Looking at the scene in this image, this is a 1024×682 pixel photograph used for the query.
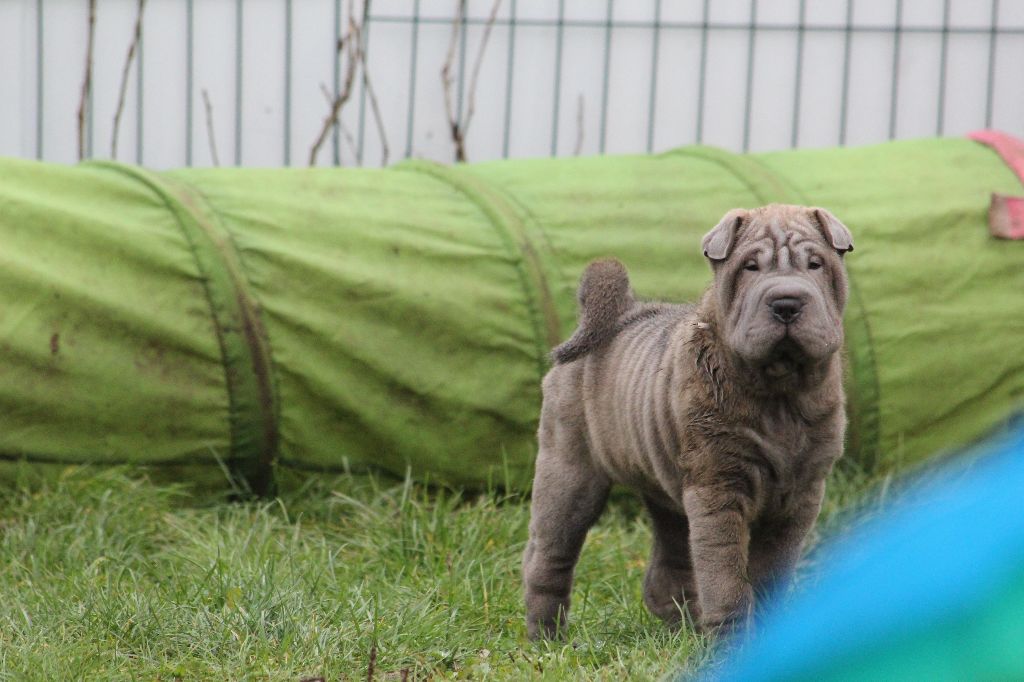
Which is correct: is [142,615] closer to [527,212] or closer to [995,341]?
[527,212]

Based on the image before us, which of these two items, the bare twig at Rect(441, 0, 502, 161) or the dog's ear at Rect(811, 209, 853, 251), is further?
the bare twig at Rect(441, 0, 502, 161)

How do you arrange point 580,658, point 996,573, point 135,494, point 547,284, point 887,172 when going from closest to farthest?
point 996,573 < point 580,658 < point 135,494 < point 547,284 < point 887,172

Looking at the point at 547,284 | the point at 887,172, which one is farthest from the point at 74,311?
the point at 887,172

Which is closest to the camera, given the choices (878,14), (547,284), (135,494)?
(135,494)

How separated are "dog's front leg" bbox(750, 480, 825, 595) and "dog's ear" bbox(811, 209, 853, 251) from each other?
0.56m

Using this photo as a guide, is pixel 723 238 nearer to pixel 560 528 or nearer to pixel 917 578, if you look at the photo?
pixel 560 528

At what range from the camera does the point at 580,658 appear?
3.50 m

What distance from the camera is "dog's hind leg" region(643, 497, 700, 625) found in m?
3.85

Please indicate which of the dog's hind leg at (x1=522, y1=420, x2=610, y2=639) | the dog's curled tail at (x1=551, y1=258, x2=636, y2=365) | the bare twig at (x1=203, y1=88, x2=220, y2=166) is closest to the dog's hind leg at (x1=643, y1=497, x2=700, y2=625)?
the dog's hind leg at (x1=522, y1=420, x2=610, y2=639)

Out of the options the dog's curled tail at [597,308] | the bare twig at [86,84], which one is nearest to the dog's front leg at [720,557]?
the dog's curled tail at [597,308]

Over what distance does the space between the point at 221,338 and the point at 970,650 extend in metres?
3.94

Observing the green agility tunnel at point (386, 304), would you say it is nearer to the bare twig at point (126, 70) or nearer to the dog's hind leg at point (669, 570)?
the dog's hind leg at point (669, 570)

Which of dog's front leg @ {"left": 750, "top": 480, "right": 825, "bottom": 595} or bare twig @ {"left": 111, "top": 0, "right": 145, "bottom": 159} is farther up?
bare twig @ {"left": 111, "top": 0, "right": 145, "bottom": 159}

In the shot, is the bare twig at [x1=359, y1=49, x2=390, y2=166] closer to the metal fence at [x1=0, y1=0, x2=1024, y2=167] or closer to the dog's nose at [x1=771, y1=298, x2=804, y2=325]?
the metal fence at [x1=0, y1=0, x2=1024, y2=167]
